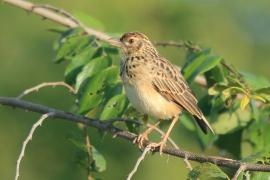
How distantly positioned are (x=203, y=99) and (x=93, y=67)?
92cm

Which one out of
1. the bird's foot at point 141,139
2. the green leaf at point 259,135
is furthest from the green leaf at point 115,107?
the green leaf at point 259,135

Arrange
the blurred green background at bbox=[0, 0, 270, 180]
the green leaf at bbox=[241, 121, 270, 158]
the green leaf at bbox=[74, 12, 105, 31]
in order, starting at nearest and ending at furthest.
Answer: the green leaf at bbox=[241, 121, 270, 158] → the green leaf at bbox=[74, 12, 105, 31] → the blurred green background at bbox=[0, 0, 270, 180]

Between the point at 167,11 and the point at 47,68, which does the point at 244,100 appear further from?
the point at 167,11

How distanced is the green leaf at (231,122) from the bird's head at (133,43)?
78 centimetres

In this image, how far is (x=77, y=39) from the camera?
6.15m

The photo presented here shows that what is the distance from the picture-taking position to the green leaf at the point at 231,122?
6.29m

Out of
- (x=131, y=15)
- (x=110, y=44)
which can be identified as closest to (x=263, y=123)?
(x=110, y=44)

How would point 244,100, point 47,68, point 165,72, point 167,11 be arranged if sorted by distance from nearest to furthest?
1. point 244,100
2. point 165,72
3. point 47,68
4. point 167,11

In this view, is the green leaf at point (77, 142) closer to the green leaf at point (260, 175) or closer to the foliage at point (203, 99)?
the foliage at point (203, 99)

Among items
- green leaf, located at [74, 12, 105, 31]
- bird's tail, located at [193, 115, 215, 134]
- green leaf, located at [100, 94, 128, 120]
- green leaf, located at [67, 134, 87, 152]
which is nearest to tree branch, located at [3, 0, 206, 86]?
green leaf, located at [74, 12, 105, 31]

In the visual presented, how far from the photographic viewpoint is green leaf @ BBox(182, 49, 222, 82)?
574 centimetres

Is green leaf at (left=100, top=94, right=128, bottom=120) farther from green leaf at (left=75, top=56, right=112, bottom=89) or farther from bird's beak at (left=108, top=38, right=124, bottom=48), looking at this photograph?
bird's beak at (left=108, top=38, right=124, bottom=48)

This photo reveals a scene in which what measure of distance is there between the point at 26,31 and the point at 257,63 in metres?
3.21

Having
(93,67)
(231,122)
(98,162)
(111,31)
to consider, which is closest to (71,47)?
(93,67)
